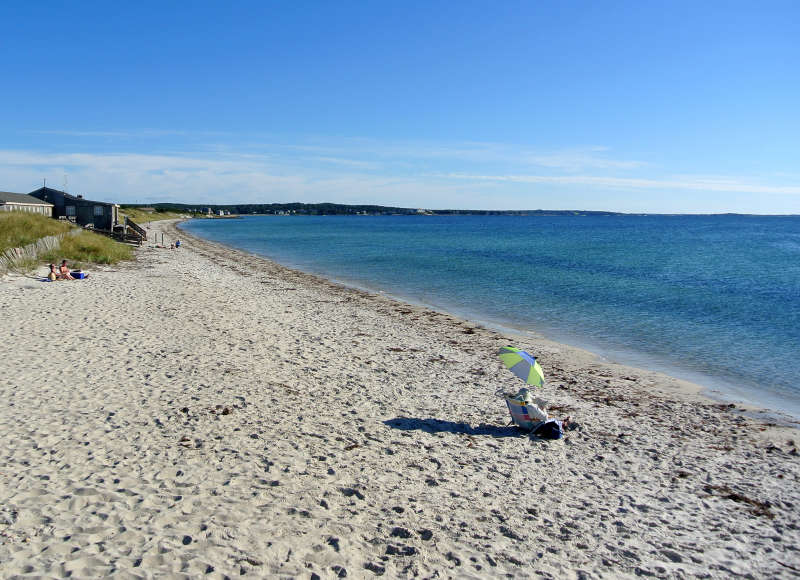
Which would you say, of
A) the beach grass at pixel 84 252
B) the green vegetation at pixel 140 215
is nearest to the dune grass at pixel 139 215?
the green vegetation at pixel 140 215

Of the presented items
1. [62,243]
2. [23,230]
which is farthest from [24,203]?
[62,243]

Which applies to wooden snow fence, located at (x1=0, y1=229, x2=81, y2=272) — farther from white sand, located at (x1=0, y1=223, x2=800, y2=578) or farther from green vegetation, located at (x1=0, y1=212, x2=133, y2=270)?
white sand, located at (x1=0, y1=223, x2=800, y2=578)

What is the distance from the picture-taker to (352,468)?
7312mm

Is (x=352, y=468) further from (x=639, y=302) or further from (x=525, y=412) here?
(x=639, y=302)

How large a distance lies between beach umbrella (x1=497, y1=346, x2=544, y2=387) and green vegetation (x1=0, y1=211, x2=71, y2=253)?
22.4 meters

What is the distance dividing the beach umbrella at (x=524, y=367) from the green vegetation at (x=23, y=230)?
22428 mm

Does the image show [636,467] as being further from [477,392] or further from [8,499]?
[8,499]

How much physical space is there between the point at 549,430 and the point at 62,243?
26840mm

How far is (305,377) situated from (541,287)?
68.6ft

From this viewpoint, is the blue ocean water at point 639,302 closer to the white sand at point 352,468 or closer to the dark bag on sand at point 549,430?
the white sand at point 352,468

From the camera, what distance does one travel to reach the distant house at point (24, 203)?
42.8 m

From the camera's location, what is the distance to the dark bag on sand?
885cm

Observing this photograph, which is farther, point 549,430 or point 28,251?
point 28,251

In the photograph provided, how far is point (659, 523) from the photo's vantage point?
21.4 feet
